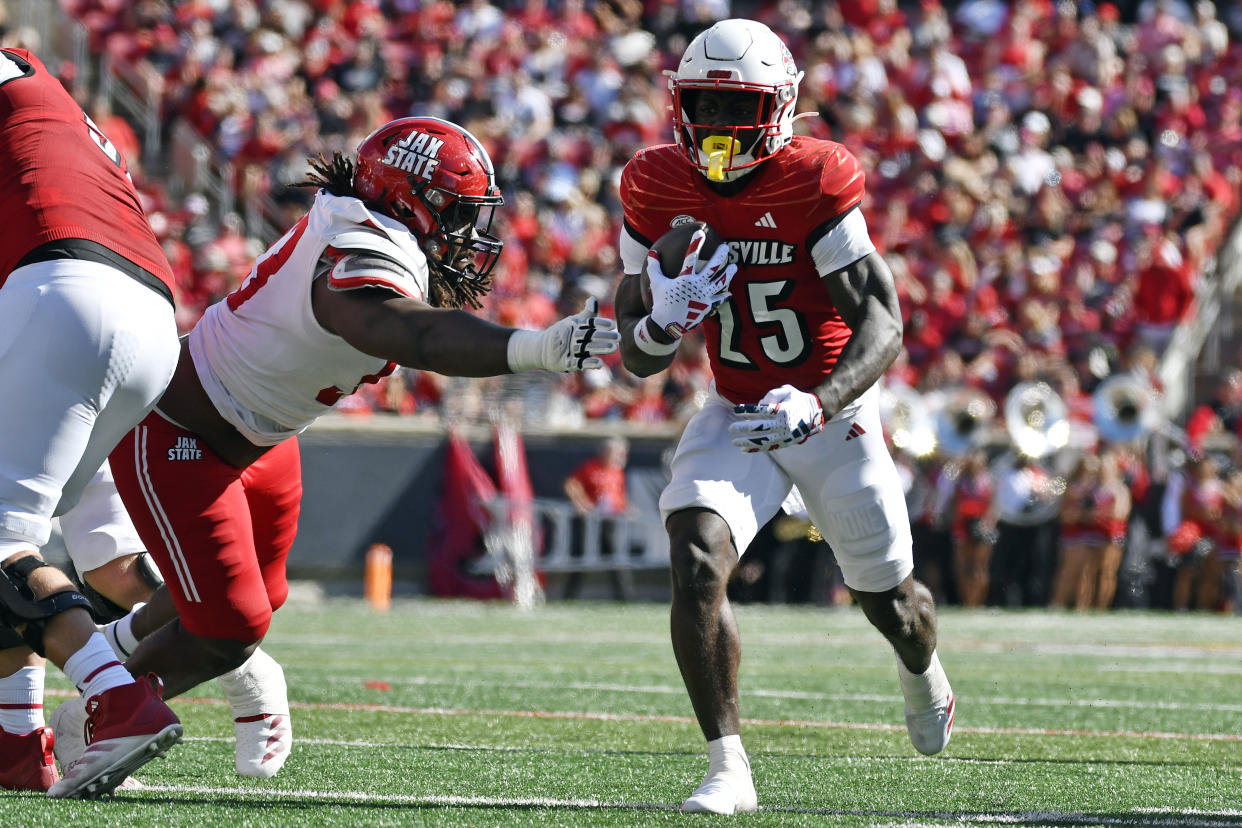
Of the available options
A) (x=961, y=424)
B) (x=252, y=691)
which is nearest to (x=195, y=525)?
(x=252, y=691)

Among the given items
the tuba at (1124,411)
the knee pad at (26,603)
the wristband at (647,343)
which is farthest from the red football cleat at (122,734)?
the tuba at (1124,411)

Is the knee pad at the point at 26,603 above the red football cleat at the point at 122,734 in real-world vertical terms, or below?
above

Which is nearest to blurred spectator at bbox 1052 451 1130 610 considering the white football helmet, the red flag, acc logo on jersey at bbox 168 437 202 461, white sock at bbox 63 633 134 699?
A: the red flag

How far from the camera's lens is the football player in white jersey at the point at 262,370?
3.92 meters

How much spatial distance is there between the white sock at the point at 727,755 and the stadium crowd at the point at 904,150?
9.30 metres

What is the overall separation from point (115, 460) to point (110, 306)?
31.9 inches

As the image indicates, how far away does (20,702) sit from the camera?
12.5ft

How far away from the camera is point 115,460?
13.6 ft

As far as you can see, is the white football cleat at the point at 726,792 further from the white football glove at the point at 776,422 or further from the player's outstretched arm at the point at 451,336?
the player's outstretched arm at the point at 451,336

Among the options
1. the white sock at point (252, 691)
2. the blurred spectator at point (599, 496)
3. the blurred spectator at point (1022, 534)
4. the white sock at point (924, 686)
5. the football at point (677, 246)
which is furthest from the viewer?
the blurred spectator at point (1022, 534)

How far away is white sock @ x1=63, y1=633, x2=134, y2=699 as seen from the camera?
3486 millimetres

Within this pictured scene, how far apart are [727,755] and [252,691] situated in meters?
1.27

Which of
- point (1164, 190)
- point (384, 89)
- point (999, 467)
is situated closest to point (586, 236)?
point (384, 89)

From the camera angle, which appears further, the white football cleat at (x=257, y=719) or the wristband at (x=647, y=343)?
the white football cleat at (x=257, y=719)
